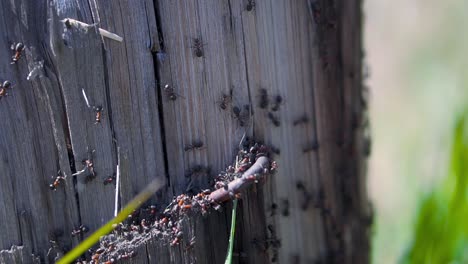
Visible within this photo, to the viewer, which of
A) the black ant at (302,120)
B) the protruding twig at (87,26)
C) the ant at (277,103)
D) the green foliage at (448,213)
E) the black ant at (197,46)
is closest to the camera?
the green foliage at (448,213)

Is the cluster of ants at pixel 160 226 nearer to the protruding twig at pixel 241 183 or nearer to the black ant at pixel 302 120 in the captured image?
the protruding twig at pixel 241 183

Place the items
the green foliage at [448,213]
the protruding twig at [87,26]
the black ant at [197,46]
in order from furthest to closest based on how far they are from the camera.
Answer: the black ant at [197,46] < the protruding twig at [87,26] < the green foliage at [448,213]

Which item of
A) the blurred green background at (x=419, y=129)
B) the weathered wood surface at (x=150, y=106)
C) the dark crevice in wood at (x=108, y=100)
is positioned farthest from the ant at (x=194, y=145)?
the blurred green background at (x=419, y=129)

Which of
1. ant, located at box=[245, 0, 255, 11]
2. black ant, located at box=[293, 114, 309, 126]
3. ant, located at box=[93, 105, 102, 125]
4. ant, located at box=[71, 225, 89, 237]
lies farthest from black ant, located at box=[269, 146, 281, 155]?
ant, located at box=[71, 225, 89, 237]

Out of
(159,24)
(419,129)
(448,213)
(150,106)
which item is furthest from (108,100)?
(419,129)

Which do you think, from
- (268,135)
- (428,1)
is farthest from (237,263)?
(428,1)

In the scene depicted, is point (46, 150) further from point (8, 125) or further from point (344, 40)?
point (344, 40)
